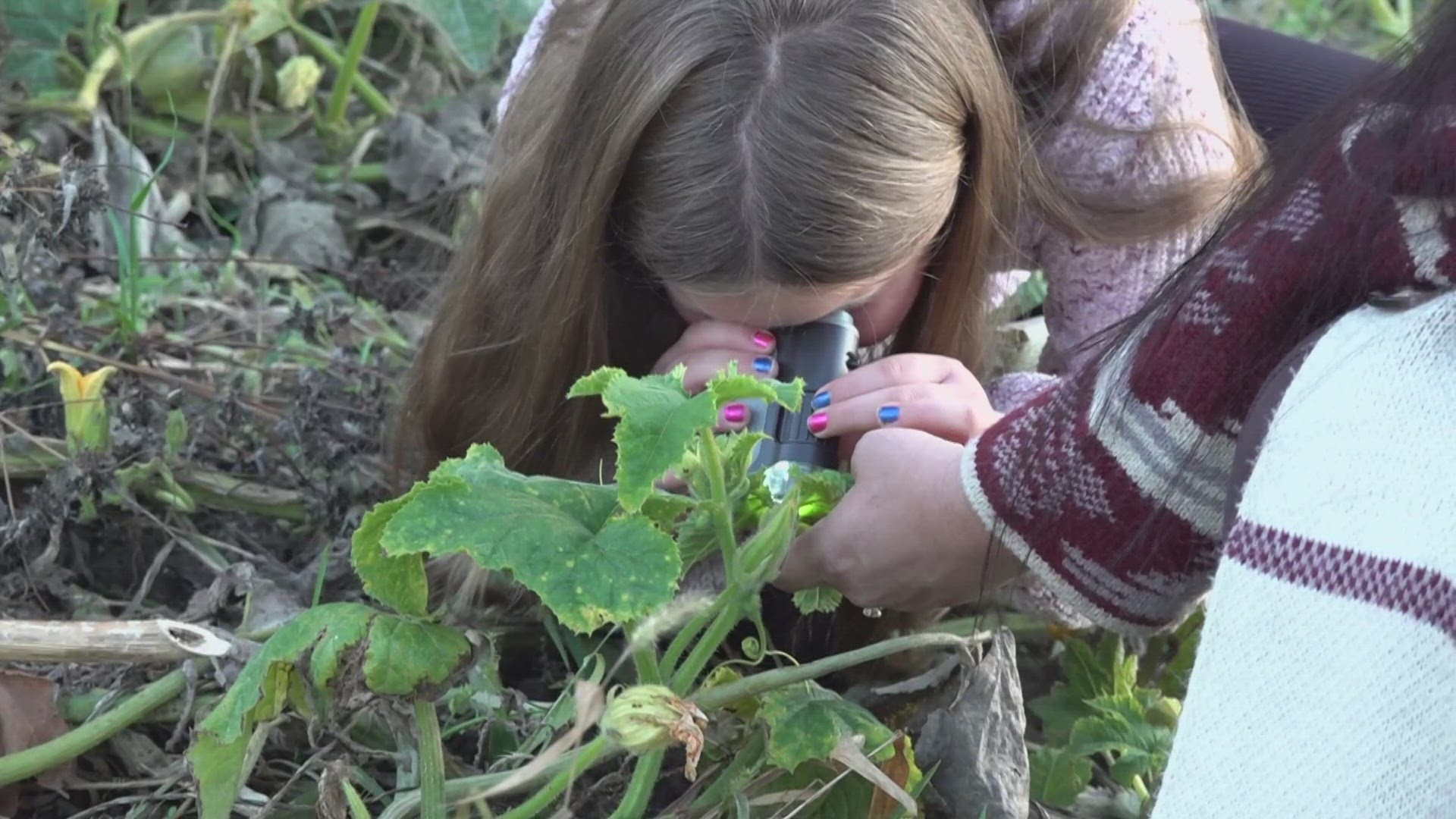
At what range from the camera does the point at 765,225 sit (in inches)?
45.8

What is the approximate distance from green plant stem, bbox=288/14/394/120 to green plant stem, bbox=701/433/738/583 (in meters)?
1.19

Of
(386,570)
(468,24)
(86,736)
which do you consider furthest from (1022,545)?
(468,24)

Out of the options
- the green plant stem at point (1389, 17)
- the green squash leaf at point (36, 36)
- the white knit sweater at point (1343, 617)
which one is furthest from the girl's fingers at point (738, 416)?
the green plant stem at point (1389, 17)

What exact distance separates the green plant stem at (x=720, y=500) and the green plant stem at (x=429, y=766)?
0.19 m

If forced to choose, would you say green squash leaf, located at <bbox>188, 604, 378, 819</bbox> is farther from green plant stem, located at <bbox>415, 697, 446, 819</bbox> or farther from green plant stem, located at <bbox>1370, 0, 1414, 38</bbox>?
green plant stem, located at <bbox>1370, 0, 1414, 38</bbox>

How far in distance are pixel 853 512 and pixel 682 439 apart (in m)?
0.28

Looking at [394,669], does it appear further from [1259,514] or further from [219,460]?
[219,460]

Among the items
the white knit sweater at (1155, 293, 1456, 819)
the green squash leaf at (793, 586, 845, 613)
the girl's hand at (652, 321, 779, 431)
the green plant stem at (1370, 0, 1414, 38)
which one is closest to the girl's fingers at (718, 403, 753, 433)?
the girl's hand at (652, 321, 779, 431)

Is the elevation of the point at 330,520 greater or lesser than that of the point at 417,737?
lesser

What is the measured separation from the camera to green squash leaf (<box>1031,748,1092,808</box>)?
117 centimetres

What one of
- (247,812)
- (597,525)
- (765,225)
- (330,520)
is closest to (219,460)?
(330,520)

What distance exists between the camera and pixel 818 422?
3.93ft

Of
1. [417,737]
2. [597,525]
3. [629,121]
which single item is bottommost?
[417,737]

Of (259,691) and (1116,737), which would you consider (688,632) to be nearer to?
(259,691)
